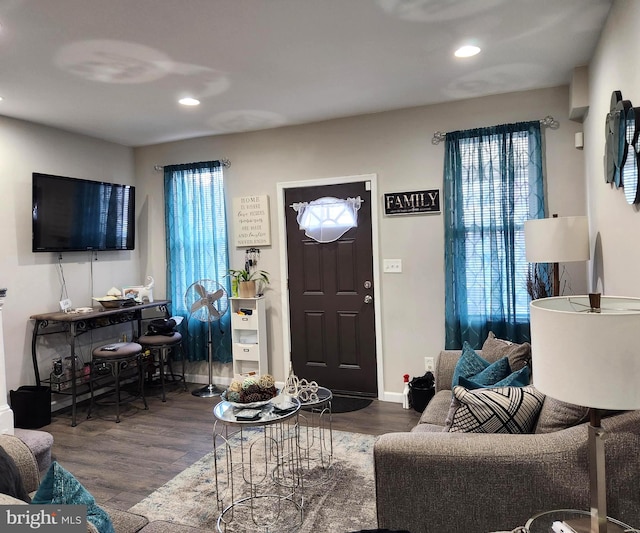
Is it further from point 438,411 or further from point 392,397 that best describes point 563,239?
point 392,397

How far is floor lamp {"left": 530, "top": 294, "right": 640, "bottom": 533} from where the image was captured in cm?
119

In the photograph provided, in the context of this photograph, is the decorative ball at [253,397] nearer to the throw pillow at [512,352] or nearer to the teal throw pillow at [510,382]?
the teal throw pillow at [510,382]

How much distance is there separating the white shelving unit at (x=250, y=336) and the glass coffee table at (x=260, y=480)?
1.36 m

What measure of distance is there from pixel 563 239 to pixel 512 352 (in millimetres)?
821

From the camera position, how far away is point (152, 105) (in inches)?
150

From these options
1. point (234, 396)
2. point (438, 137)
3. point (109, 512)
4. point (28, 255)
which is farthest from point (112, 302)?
point (438, 137)

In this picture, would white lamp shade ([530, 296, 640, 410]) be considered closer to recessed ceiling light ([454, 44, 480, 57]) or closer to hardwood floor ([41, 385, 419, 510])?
recessed ceiling light ([454, 44, 480, 57])

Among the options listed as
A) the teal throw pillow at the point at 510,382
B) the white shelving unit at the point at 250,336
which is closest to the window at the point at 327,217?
the white shelving unit at the point at 250,336

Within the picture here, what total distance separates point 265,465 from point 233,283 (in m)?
2.11

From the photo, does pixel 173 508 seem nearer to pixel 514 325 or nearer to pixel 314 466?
pixel 314 466

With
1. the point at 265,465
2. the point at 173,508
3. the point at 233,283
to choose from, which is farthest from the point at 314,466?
the point at 233,283

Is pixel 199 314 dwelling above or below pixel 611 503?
above

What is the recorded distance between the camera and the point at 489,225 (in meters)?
3.93

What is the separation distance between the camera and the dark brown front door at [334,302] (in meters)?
4.43
